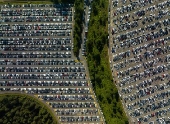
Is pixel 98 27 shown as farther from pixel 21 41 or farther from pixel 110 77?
pixel 21 41

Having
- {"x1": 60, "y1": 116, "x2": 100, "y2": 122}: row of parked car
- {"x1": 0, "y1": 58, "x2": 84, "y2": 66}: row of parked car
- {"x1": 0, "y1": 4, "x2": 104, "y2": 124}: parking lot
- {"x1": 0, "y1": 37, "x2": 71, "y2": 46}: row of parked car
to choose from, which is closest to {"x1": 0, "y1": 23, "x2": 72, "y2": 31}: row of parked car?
{"x1": 0, "y1": 4, "x2": 104, "y2": 124}: parking lot

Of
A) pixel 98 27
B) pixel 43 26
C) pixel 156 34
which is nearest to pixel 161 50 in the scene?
pixel 156 34

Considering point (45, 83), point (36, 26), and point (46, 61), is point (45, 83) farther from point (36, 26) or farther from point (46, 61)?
point (36, 26)

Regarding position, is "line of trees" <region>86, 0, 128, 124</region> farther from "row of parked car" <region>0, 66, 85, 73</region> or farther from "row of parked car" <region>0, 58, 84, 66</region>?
"row of parked car" <region>0, 58, 84, 66</region>

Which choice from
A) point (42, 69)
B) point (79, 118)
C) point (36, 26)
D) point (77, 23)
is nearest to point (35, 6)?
point (36, 26)

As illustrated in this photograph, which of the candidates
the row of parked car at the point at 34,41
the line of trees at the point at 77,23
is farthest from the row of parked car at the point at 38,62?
the row of parked car at the point at 34,41
